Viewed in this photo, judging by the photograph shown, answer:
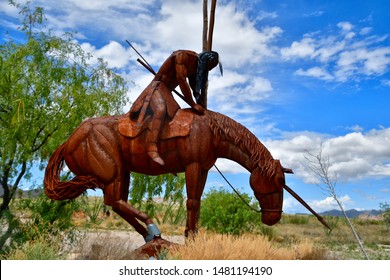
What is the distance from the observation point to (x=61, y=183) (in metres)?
7.20

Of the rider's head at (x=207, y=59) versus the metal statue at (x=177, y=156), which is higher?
the rider's head at (x=207, y=59)

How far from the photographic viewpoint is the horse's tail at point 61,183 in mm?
6926

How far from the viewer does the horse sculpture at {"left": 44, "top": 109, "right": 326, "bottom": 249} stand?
6512mm

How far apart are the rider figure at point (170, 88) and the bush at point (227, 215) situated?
17.6 feet

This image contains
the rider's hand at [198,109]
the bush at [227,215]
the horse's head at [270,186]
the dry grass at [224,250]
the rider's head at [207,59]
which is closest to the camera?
the dry grass at [224,250]

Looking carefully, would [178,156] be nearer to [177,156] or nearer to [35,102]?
[177,156]

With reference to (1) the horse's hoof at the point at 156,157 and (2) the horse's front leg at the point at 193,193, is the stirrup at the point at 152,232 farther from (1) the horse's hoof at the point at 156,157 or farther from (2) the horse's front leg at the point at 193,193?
(1) the horse's hoof at the point at 156,157

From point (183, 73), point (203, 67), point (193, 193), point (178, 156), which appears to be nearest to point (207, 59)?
point (203, 67)

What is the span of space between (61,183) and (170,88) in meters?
2.37

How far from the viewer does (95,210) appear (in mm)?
15812

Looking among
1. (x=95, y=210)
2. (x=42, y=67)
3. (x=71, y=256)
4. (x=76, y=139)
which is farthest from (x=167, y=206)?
(x=76, y=139)

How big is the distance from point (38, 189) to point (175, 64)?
19.9ft

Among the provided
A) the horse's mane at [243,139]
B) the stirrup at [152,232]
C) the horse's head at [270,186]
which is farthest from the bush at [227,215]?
the stirrup at [152,232]

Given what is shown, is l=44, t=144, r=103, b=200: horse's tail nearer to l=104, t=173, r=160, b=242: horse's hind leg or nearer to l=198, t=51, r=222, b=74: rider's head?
l=104, t=173, r=160, b=242: horse's hind leg
